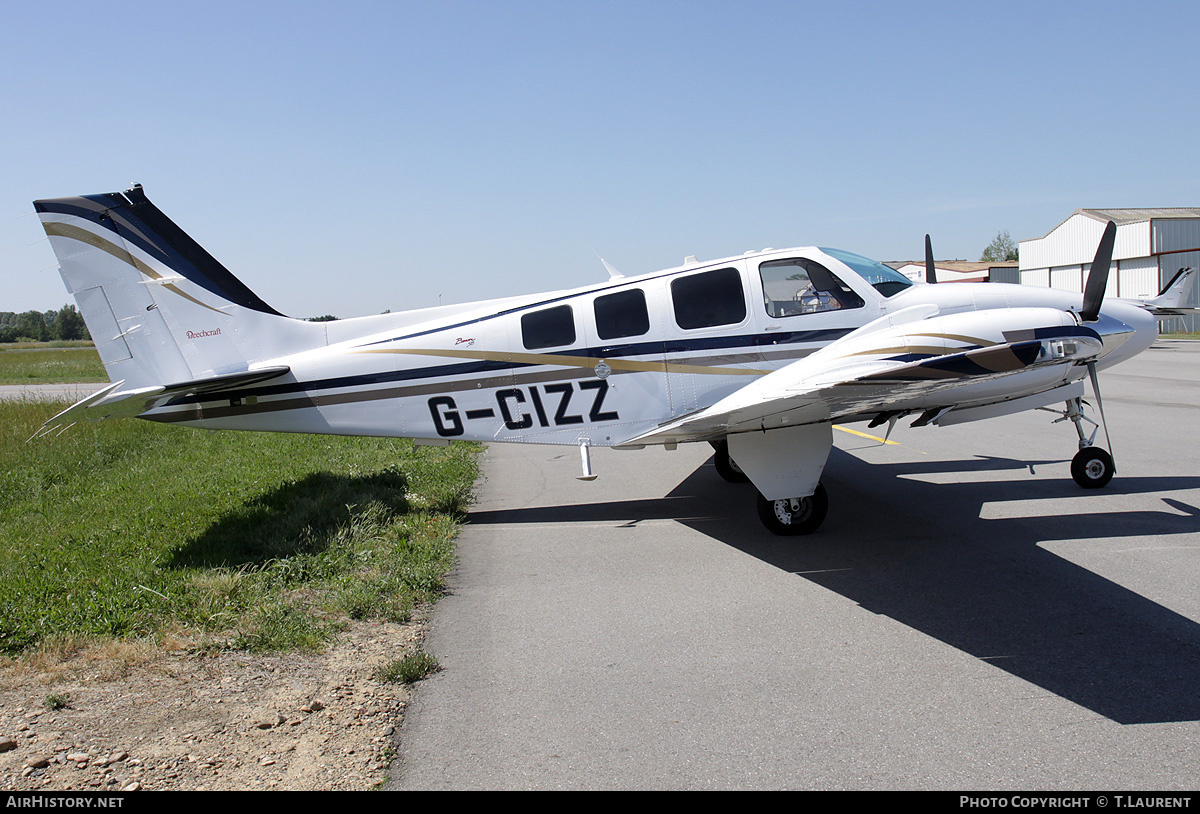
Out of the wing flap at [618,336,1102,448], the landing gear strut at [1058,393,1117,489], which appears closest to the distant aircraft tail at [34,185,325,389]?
the wing flap at [618,336,1102,448]

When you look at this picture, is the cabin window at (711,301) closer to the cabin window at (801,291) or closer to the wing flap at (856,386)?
the cabin window at (801,291)

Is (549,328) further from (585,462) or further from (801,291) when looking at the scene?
(801,291)

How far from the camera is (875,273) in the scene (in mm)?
7438

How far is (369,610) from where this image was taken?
5445mm

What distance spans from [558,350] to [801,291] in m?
2.53

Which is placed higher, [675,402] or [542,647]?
[675,402]

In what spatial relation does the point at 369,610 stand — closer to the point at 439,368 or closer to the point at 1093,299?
the point at 439,368

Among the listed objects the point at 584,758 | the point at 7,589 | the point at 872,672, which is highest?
the point at 7,589

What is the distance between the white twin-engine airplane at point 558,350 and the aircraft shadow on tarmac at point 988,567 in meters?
0.69

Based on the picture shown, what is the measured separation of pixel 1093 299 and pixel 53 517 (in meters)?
11.4

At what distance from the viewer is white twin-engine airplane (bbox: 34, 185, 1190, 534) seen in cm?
698

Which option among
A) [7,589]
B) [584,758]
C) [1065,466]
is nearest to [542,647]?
[584,758]

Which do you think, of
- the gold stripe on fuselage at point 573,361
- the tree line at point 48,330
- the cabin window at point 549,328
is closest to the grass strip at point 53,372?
the gold stripe on fuselage at point 573,361

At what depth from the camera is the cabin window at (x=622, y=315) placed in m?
7.43
